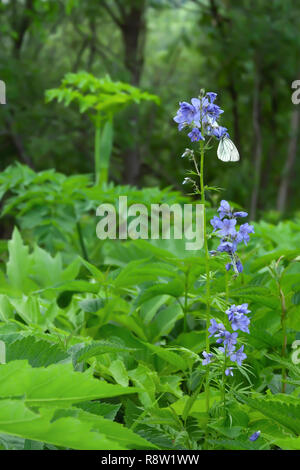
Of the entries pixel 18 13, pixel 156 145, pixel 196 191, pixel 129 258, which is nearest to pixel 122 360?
pixel 196 191

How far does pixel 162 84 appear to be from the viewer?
12.4 meters

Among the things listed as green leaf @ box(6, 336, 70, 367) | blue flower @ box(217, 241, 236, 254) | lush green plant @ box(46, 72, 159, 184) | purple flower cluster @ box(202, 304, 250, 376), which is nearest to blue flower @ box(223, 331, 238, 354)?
purple flower cluster @ box(202, 304, 250, 376)

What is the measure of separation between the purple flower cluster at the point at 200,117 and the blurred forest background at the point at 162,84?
5.51 meters

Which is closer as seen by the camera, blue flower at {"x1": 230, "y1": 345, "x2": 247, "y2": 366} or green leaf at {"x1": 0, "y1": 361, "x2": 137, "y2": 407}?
green leaf at {"x1": 0, "y1": 361, "x2": 137, "y2": 407}

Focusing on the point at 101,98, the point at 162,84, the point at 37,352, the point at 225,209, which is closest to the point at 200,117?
the point at 225,209

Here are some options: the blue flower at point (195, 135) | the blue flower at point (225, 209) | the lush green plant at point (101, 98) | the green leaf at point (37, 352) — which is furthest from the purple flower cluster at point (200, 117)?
the lush green plant at point (101, 98)

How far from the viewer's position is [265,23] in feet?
28.7

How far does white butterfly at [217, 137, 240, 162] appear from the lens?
36.9 inches

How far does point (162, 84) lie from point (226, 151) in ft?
39.1

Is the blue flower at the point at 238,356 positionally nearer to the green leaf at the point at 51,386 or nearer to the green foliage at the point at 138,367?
the green foliage at the point at 138,367

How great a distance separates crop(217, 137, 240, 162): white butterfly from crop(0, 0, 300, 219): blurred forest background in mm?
5496

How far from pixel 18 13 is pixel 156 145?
155 inches

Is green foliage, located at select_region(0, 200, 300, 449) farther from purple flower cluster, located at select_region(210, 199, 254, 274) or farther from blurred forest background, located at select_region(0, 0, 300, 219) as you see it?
blurred forest background, located at select_region(0, 0, 300, 219)
